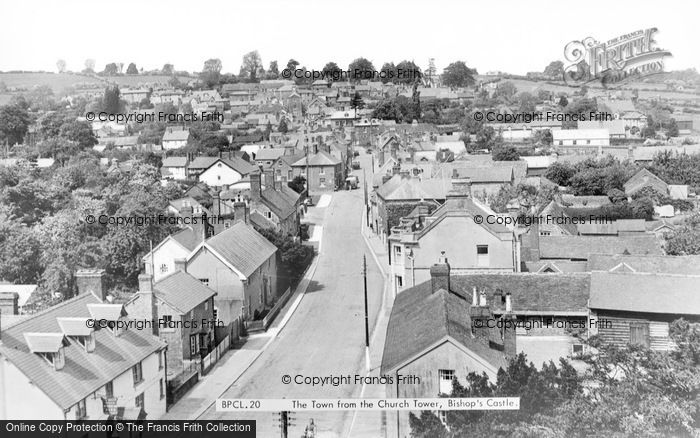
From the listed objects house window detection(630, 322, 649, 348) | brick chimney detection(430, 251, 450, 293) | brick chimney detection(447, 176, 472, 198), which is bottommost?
house window detection(630, 322, 649, 348)

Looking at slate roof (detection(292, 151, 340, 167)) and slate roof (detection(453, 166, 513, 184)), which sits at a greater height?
slate roof (detection(292, 151, 340, 167))

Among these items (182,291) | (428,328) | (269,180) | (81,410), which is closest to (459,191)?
(182,291)

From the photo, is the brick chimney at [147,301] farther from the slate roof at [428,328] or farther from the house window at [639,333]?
the house window at [639,333]

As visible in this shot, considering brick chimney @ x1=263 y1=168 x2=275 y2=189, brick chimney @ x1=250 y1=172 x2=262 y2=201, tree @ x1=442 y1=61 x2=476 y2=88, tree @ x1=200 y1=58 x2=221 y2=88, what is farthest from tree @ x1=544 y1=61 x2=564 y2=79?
tree @ x1=200 y1=58 x2=221 y2=88

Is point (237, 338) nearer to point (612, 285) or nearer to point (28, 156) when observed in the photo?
point (612, 285)

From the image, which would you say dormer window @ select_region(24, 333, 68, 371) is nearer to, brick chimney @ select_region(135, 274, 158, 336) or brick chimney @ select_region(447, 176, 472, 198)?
brick chimney @ select_region(135, 274, 158, 336)

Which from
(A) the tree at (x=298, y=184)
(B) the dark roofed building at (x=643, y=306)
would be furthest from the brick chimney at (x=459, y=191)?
(A) the tree at (x=298, y=184)

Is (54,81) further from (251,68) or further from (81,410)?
(251,68)
